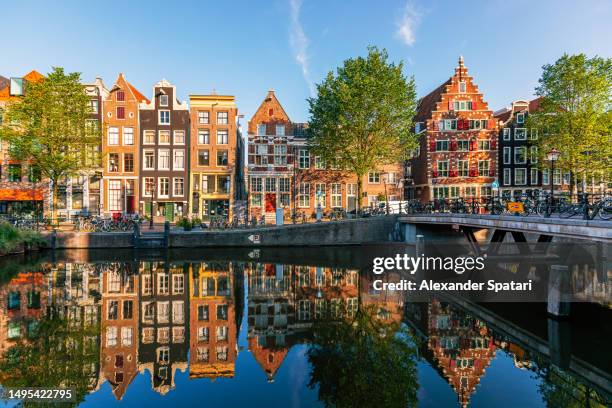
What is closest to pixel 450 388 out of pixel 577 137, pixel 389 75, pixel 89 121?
pixel 389 75

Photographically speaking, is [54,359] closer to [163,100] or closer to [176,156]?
[176,156]

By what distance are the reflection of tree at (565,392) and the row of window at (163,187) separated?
40.9m

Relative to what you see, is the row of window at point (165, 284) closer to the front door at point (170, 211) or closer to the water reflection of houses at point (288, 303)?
the water reflection of houses at point (288, 303)

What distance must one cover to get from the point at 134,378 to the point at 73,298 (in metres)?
9.42

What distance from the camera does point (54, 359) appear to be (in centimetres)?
1047

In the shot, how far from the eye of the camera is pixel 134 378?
9961mm

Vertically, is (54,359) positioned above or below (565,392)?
above

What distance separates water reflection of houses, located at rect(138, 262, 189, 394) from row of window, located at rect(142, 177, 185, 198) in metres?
22.0

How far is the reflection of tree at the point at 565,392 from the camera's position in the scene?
8516 mm

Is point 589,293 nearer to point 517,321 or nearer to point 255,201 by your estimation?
point 517,321

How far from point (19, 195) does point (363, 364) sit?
48.2 meters

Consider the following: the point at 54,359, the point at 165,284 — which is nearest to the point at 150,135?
the point at 165,284

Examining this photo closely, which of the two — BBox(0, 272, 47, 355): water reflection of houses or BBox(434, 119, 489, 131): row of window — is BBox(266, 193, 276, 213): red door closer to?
BBox(434, 119, 489, 131): row of window

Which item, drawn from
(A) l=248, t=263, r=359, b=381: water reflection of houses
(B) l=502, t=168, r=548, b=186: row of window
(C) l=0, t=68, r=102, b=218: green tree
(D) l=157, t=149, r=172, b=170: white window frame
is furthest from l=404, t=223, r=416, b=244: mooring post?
(C) l=0, t=68, r=102, b=218: green tree
